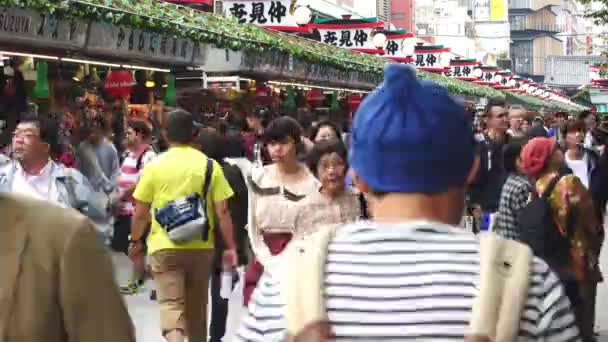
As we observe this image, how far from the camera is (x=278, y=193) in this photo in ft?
23.1

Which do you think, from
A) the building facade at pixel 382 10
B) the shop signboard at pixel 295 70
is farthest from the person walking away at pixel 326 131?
the building facade at pixel 382 10

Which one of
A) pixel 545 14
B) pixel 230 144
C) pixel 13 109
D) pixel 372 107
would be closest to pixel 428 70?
pixel 13 109

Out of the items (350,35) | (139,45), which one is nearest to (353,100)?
(350,35)

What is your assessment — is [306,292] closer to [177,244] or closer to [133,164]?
[177,244]

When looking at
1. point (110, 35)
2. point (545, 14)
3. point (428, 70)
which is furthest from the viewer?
point (545, 14)

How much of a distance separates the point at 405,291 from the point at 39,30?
421 inches

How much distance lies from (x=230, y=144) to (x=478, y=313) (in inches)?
297

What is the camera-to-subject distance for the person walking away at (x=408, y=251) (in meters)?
2.16

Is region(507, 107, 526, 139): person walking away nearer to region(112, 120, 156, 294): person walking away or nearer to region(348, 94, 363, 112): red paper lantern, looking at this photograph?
region(112, 120, 156, 294): person walking away

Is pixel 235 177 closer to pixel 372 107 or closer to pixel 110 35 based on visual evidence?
pixel 110 35

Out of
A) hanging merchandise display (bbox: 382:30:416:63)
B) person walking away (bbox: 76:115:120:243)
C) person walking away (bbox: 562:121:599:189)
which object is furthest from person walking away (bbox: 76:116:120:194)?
hanging merchandise display (bbox: 382:30:416:63)

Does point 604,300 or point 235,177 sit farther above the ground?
point 235,177

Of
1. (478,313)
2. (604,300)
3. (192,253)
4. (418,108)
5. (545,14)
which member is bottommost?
(604,300)

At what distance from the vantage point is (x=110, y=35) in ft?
45.6
